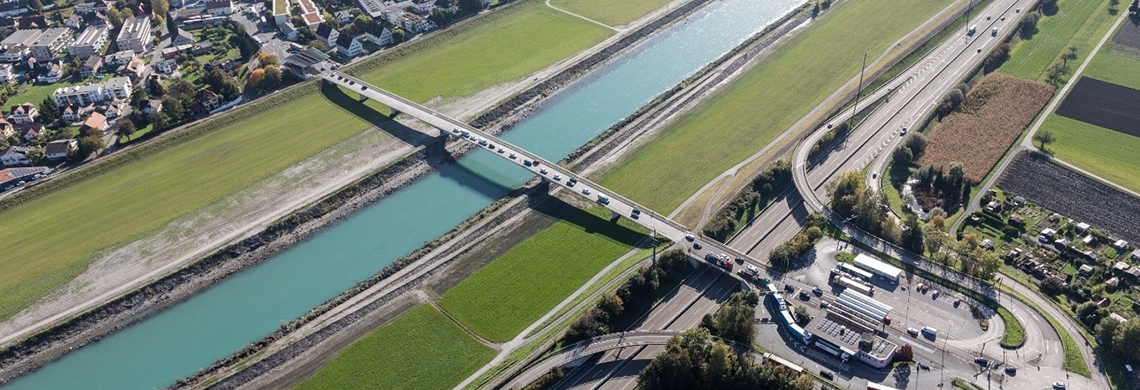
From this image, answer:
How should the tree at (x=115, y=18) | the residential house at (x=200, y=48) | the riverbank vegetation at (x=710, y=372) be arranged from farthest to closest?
the tree at (x=115, y=18) < the residential house at (x=200, y=48) < the riverbank vegetation at (x=710, y=372)

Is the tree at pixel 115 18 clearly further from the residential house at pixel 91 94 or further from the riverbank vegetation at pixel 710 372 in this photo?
the riverbank vegetation at pixel 710 372

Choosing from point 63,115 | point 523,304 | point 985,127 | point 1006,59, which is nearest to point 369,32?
point 63,115

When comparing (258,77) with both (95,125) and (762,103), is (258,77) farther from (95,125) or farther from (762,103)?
(762,103)

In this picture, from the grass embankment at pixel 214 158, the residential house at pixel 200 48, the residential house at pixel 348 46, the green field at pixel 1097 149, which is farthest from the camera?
the residential house at pixel 200 48

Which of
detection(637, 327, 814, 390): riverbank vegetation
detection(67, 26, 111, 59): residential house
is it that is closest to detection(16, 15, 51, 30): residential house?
detection(67, 26, 111, 59): residential house

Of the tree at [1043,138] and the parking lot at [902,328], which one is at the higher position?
the tree at [1043,138]

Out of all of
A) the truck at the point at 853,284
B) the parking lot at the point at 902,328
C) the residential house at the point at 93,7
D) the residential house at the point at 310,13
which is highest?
the residential house at the point at 93,7

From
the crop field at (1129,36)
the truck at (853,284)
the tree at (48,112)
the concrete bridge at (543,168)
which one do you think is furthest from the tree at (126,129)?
the crop field at (1129,36)

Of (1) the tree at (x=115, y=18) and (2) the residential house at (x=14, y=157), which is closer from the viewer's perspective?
(2) the residential house at (x=14, y=157)
